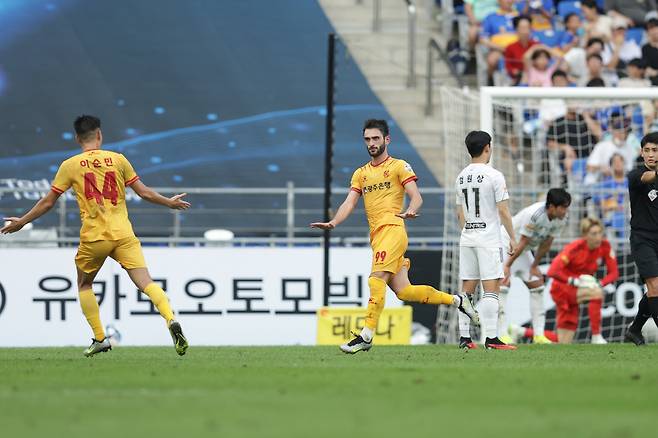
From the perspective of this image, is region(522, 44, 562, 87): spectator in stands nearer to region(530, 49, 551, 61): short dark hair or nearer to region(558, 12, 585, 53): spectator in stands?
region(530, 49, 551, 61): short dark hair

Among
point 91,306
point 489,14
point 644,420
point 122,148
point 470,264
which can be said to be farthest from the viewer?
point 489,14

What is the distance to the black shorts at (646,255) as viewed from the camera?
42.3ft

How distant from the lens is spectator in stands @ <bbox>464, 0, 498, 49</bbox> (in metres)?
22.0

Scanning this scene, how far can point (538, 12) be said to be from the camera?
2306 cm

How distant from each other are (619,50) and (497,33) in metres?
1.99

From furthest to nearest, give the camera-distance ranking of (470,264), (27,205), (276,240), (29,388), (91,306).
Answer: (27,205) → (276,240) → (470,264) → (91,306) → (29,388)

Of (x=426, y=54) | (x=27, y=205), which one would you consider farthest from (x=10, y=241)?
(x=426, y=54)

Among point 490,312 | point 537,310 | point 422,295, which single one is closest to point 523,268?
point 537,310

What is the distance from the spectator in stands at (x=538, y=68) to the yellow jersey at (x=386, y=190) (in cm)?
920

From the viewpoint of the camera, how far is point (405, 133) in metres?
21.7

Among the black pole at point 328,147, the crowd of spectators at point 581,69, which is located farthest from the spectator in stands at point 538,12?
the black pole at point 328,147

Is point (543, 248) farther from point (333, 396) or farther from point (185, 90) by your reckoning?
point (333, 396)

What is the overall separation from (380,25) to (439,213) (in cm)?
458

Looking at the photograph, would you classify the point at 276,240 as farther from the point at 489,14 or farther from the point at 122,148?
the point at 489,14
